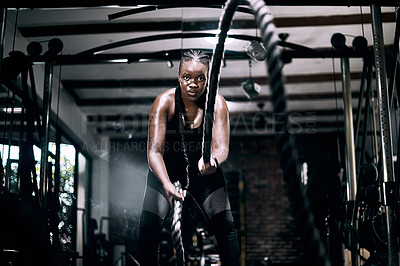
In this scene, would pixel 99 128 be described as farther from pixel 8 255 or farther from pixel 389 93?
pixel 389 93

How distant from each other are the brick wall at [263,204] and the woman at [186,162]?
5.74 metres

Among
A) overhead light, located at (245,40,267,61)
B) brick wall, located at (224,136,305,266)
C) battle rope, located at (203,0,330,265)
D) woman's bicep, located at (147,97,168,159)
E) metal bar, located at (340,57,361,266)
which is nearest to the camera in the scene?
battle rope, located at (203,0,330,265)

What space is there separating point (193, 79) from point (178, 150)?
15.1 inches

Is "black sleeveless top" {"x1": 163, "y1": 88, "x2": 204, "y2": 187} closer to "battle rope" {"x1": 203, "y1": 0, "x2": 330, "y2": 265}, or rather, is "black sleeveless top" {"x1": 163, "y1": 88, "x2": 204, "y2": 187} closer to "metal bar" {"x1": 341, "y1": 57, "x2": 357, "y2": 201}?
"battle rope" {"x1": 203, "y1": 0, "x2": 330, "y2": 265}

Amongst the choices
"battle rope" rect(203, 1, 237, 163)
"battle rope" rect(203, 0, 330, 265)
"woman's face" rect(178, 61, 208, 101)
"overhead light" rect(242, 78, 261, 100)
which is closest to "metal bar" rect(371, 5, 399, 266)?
"woman's face" rect(178, 61, 208, 101)

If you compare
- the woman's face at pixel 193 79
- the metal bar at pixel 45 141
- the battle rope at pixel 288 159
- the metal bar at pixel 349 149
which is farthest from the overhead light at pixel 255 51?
the battle rope at pixel 288 159

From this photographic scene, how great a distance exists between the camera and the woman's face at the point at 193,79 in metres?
2.32

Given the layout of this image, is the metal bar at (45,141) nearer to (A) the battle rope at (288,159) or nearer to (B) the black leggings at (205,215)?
(B) the black leggings at (205,215)

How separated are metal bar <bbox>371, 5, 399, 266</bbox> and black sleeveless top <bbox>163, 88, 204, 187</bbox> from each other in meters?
1.00

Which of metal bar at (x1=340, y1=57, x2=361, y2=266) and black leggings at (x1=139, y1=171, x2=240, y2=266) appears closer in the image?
black leggings at (x1=139, y1=171, x2=240, y2=266)

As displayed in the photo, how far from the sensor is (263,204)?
8.45 meters

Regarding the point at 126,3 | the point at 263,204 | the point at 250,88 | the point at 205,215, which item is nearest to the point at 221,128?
the point at 205,215

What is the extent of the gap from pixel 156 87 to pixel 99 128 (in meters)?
0.63

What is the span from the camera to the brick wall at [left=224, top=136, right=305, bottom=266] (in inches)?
319
